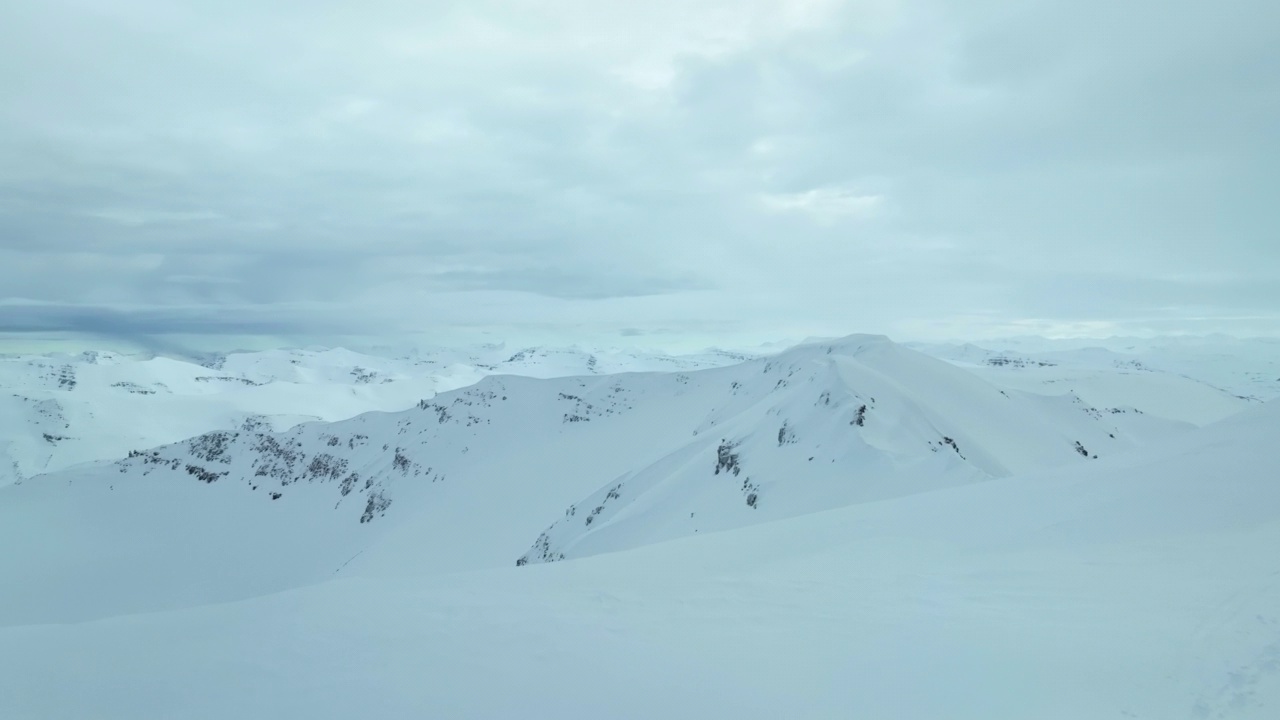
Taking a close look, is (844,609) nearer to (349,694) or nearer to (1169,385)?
(349,694)

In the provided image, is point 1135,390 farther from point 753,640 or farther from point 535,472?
point 753,640

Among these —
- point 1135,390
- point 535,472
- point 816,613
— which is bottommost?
point 535,472

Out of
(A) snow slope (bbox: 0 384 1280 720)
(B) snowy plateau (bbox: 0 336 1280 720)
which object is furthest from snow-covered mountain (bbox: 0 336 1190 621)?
(A) snow slope (bbox: 0 384 1280 720)

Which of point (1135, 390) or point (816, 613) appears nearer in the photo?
point (816, 613)

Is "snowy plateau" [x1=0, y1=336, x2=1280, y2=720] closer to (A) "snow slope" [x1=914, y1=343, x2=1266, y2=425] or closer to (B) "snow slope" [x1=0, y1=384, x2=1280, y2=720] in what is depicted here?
(B) "snow slope" [x1=0, y1=384, x2=1280, y2=720]

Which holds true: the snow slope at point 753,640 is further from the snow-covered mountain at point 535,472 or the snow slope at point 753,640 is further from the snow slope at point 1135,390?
the snow slope at point 1135,390

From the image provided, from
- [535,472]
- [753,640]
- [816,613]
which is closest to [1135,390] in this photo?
[535,472]
